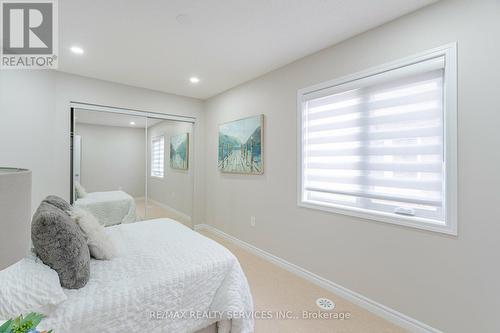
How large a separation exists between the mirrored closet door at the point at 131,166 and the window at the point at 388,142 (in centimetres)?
245

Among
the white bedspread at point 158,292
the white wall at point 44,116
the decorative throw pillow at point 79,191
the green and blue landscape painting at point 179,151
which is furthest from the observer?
the green and blue landscape painting at point 179,151

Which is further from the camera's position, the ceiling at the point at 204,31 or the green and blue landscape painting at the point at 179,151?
the green and blue landscape painting at the point at 179,151

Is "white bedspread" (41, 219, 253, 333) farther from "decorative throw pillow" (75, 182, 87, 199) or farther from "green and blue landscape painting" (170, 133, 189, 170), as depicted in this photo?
"green and blue landscape painting" (170, 133, 189, 170)

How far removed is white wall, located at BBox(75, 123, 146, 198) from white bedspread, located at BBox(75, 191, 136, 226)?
101mm

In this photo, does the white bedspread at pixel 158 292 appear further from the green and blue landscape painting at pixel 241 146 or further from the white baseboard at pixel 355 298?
the green and blue landscape painting at pixel 241 146

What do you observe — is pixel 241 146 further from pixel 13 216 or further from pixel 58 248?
pixel 13 216

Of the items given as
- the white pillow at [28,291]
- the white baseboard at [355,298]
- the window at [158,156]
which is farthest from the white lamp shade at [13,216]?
the window at [158,156]

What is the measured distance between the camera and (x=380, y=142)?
6.62ft

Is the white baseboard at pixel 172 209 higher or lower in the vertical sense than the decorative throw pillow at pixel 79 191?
lower

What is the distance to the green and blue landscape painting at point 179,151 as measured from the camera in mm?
4016

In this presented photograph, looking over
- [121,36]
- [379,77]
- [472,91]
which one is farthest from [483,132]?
[121,36]

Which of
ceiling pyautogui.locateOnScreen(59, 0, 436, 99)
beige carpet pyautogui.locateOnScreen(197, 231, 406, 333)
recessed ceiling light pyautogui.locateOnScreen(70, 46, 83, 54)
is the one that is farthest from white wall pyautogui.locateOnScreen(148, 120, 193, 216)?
beige carpet pyautogui.locateOnScreen(197, 231, 406, 333)

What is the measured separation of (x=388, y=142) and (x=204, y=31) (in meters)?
1.97

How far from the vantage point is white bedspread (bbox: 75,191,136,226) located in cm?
311
